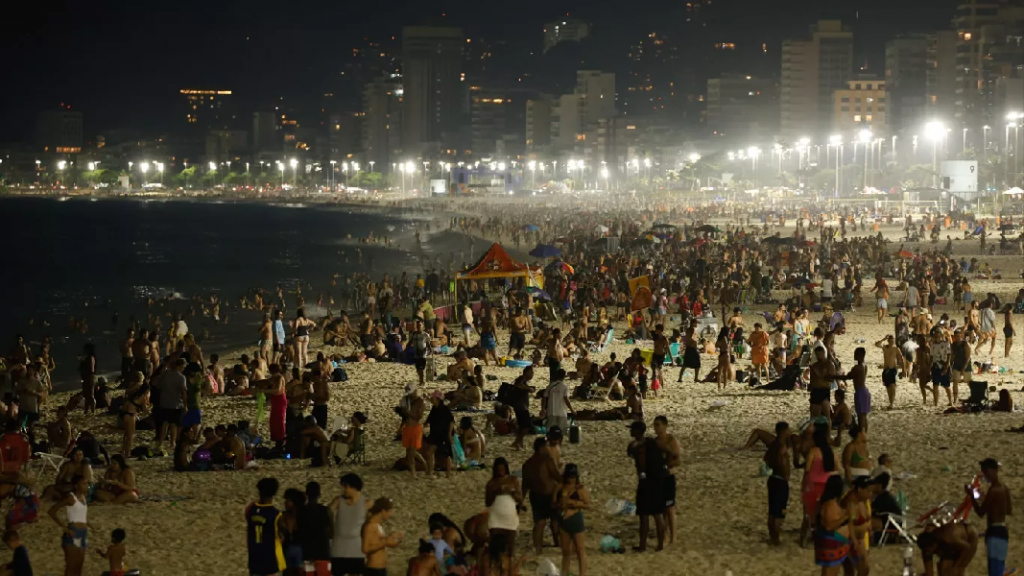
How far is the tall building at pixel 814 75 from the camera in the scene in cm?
18412

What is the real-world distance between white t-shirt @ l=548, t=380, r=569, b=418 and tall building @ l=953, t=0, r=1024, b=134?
12263 centimetres

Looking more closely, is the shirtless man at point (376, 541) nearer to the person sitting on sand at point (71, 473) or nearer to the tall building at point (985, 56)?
the person sitting on sand at point (71, 473)

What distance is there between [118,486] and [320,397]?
3072 millimetres

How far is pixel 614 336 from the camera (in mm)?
24297

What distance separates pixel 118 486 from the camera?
11.5 m

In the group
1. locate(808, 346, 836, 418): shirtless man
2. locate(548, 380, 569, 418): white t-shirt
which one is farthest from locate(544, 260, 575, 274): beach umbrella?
locate(548, 380, 569, 418): white t-shirt

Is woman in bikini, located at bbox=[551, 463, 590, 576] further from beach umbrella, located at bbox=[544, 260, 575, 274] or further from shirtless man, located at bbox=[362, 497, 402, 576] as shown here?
beach umbrella, located at bbox=[544, 260, 575, 274]

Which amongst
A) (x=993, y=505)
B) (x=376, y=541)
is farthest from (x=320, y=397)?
(x=993, y=505)

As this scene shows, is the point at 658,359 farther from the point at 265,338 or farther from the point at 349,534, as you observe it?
the point at 349,534

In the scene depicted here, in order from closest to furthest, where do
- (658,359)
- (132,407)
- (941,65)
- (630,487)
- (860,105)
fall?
(630,487) → (132,407) → (658,359) → (941,65) → (860,105)

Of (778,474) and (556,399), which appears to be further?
(556,399)

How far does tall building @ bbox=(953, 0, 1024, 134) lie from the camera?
12850 centimetres

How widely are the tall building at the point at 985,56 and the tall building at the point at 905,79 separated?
72.1 feet

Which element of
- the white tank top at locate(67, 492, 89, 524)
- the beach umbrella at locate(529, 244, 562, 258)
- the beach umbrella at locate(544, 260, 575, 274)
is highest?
the beach umbrella at locate(529, 244, 562, 258)
